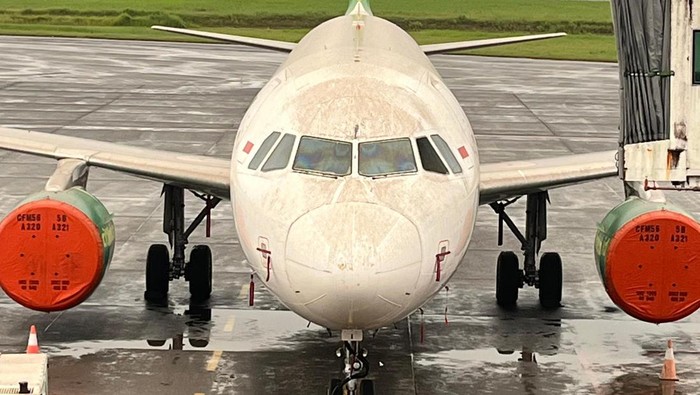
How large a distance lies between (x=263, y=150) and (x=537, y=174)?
17.4ft

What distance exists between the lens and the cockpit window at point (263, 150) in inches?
619

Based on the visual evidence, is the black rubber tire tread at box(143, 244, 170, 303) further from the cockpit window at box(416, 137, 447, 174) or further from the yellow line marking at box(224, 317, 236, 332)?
the cockpit window at box(416, 137, 447, 174)

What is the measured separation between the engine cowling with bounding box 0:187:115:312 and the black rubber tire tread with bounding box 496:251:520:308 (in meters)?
6.24

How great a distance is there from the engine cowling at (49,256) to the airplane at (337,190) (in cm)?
2

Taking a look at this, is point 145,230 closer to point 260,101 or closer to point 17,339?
point 17,339

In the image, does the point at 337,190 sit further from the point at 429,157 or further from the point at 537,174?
the point at 537,174

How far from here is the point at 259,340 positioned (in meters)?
19.2

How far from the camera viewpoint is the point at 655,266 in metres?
17.2

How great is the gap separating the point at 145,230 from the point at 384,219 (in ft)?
41.9

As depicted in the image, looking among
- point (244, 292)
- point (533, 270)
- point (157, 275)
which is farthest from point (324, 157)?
point (533, 270)

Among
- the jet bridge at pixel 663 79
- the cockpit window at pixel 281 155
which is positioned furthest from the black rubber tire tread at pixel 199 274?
the jet bridge at pixel 663 79

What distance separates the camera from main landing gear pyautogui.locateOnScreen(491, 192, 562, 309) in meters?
21.4

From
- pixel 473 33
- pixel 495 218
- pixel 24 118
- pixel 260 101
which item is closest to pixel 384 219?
pixel 260 101

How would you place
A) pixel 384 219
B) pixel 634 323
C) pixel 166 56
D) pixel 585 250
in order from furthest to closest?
pixel 166 56, pixel 585 250, pixel 634 323, pixel 384 219
